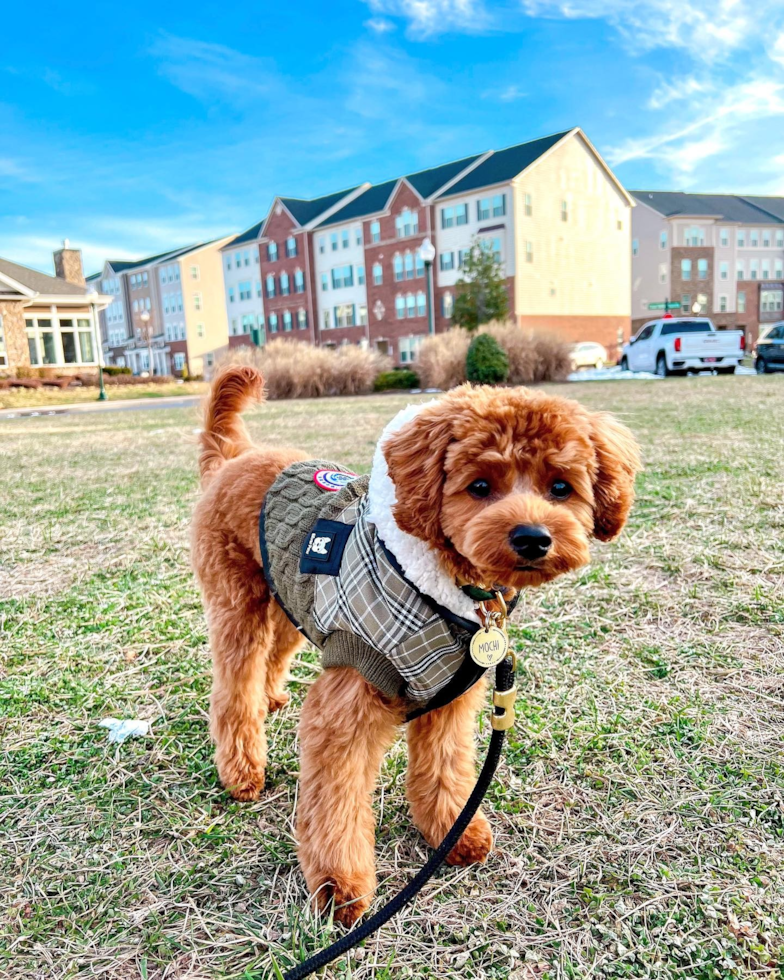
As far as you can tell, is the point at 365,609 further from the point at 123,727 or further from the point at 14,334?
the point at 14,334

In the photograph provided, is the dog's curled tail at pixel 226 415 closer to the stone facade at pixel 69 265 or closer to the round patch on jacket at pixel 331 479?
the round patch on jacket at pixel 331 479

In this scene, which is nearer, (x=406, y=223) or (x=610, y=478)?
(x=610, y=478)

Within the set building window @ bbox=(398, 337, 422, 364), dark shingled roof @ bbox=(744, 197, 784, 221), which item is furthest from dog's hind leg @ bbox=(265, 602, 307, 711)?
dark shingled roof @ bbox=(744, 197, 784, 221)

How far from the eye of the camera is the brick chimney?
4422 centimetres

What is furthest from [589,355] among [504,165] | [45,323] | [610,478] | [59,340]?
[610,478]

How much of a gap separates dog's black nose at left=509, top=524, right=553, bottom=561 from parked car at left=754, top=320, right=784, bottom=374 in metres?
23.6

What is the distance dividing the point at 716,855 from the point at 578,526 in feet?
3.63

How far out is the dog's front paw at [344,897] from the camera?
1.79m

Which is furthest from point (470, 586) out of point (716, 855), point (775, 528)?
point (775, 528)

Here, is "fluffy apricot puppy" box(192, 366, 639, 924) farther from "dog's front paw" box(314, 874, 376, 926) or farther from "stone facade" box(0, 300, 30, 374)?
"stone facade" box(0, 300, 30, 374)

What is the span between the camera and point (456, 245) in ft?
135

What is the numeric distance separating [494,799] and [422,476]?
123 centimetres

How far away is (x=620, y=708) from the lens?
266 centimetres

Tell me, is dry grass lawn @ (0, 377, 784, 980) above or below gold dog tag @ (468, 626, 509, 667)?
below
